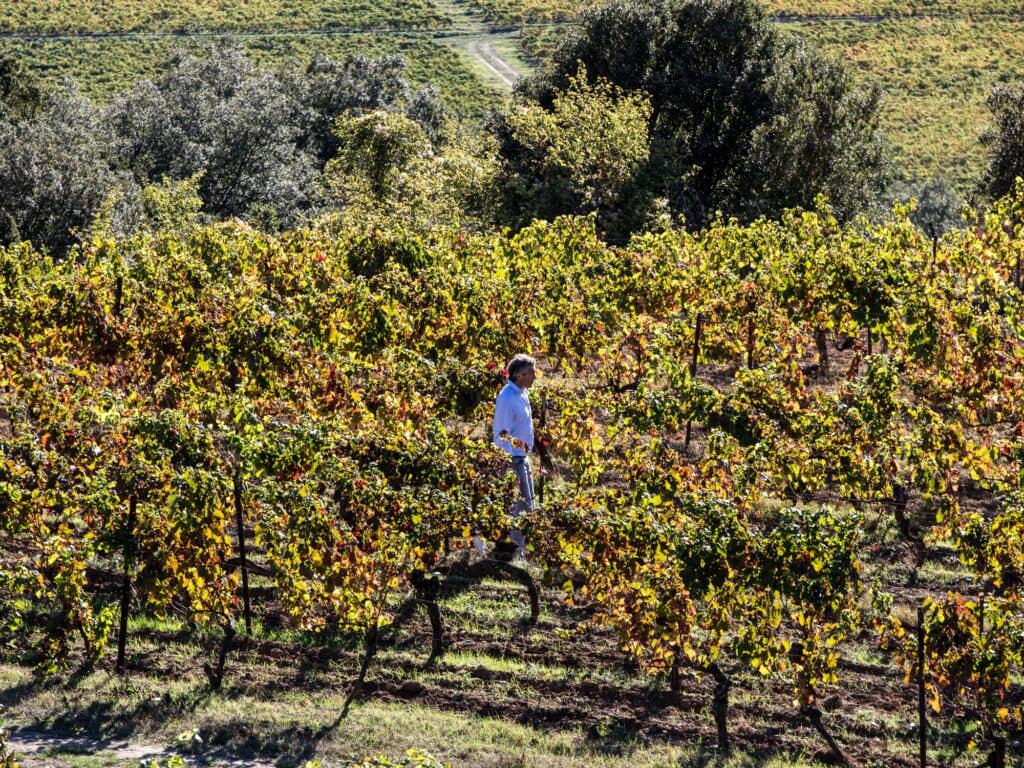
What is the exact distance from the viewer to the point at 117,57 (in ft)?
245

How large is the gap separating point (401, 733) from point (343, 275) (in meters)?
10.6

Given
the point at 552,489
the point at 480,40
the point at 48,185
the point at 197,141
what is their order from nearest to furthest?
the point at 552,489 → the point at 48,185 → the point at 197,141 → the point at 480,40

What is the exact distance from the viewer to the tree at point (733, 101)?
3584cm

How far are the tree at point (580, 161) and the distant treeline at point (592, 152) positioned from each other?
0.17 ft

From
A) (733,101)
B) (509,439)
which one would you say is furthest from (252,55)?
(509,439)

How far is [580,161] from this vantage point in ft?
104

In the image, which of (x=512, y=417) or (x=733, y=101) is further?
(x=733, y=101)

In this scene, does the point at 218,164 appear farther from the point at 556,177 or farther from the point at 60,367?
the point at 60,367

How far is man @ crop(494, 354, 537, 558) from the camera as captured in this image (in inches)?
488

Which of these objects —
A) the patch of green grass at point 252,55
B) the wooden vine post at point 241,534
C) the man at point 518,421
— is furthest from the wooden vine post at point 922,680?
the patch of green grass at point 252,55

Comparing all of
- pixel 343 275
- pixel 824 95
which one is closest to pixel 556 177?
pixel 824 95

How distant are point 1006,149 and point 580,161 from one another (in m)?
13.2

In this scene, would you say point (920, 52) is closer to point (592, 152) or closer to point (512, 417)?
point (592, 152)

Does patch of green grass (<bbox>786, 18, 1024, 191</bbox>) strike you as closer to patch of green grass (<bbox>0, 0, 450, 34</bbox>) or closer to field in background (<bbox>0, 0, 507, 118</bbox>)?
field in background (<bbox>0, 0, 507, 118</bbox>)
